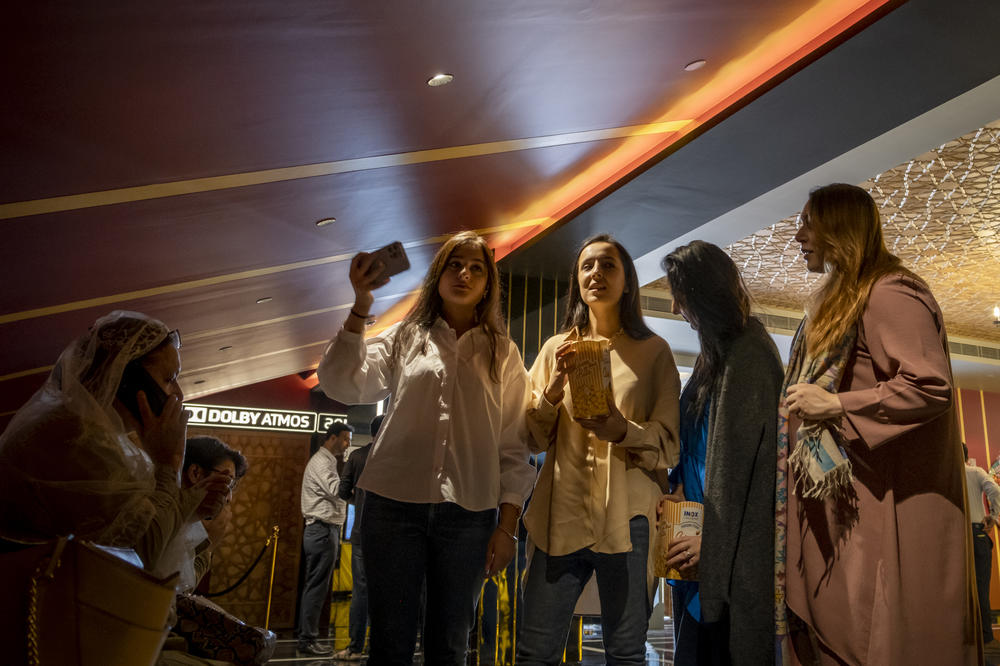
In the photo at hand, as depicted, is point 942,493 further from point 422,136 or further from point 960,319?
point 960,319

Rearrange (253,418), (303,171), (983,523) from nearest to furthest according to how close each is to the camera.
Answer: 1. (303,171)
2. (983,523)
3. (253,418)

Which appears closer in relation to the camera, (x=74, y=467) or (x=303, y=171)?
(x=74, y=467)

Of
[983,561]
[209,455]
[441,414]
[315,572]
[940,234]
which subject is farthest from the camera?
[940,234]

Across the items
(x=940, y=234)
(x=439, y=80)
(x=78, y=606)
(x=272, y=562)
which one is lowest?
(x=272, y=562)

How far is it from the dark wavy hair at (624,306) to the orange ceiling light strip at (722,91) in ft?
4.62

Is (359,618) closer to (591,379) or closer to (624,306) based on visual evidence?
(624,306)

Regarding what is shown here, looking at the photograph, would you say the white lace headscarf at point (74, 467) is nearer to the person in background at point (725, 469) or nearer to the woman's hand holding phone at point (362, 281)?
the woman's hand holding phone at point (362, 281)

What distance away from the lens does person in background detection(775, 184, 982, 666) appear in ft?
4.50

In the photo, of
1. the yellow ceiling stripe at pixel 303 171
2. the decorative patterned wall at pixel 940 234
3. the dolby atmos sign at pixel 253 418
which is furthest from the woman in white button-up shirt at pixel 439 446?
the dolby atmos sign at pixel 253 418

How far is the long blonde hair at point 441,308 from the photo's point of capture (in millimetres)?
1963

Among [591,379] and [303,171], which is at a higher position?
[303,171]

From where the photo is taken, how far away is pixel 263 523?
360 inches

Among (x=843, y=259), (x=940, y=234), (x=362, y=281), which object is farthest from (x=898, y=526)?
(x=940, y=234)

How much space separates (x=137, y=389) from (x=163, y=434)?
0.14m
